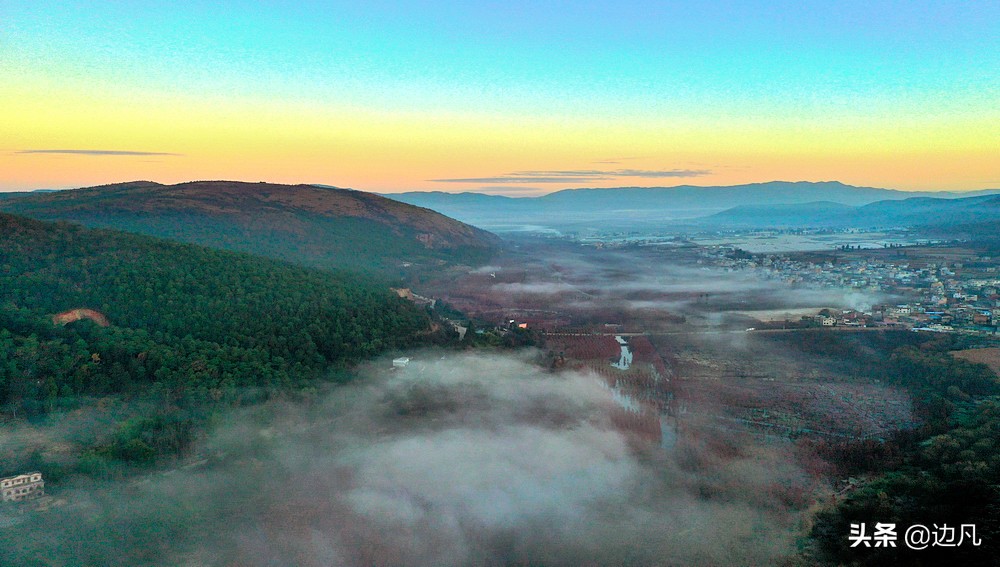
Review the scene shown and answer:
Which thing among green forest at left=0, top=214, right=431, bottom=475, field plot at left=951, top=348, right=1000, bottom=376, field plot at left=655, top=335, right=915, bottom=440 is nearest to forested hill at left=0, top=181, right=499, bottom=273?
green forest at left=0, top=214, right=431, bottom=475

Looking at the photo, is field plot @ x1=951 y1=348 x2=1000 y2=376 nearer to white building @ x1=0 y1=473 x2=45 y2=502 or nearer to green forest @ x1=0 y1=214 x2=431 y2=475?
green forest @ x1=0 y1=214 x2=431 y2=475

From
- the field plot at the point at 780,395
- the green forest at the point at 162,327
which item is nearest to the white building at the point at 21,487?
the green forest at the point at 162,327

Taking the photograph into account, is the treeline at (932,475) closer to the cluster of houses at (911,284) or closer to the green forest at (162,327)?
the cluster of houses at (911,284)

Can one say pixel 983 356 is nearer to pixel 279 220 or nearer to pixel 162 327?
pixel 162 327

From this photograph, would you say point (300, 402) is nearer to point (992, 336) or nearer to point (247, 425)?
point (247, 425)

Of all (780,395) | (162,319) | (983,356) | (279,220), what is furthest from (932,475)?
(279,220)

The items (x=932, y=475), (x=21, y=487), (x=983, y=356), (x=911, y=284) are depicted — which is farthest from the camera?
(x=911, y=284)
